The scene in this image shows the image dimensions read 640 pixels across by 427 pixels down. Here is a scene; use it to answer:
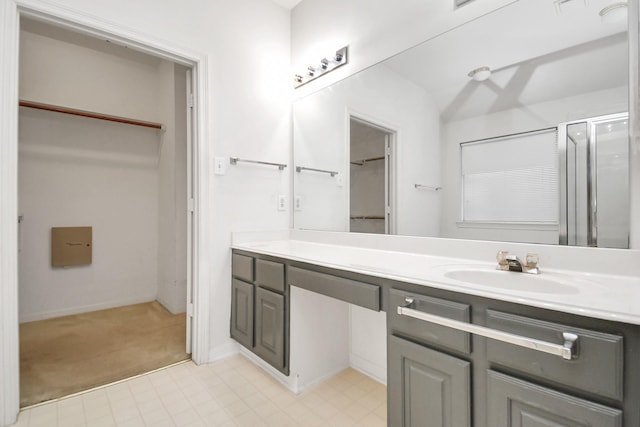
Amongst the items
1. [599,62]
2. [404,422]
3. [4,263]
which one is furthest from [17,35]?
[599,62]

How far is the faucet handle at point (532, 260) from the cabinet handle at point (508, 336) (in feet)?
1.49

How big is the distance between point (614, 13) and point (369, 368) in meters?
2.06

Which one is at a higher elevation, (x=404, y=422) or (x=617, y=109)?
(x=617, y=109)

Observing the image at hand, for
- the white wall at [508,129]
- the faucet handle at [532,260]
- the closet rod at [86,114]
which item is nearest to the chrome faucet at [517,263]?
the faucet handle at [532,260]

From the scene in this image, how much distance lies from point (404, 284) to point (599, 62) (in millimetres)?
1135

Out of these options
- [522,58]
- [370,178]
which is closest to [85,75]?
[370,178]

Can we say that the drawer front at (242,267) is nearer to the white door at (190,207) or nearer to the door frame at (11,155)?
the white door at (190,207)

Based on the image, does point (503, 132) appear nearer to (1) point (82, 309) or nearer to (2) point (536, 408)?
(2) point (536, 408)

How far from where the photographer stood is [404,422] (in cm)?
109

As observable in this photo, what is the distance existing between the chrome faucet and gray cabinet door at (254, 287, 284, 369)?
1.09m

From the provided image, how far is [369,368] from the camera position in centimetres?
191

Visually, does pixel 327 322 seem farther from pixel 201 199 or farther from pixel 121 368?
pixel 121 368

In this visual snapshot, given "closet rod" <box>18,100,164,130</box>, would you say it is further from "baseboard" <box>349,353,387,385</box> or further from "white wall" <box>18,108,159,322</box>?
"baseboard" <box>349,353,387,385</box>

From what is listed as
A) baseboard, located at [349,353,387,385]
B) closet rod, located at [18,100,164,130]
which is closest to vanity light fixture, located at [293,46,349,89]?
closet rod, located at [18,100,164,130]
